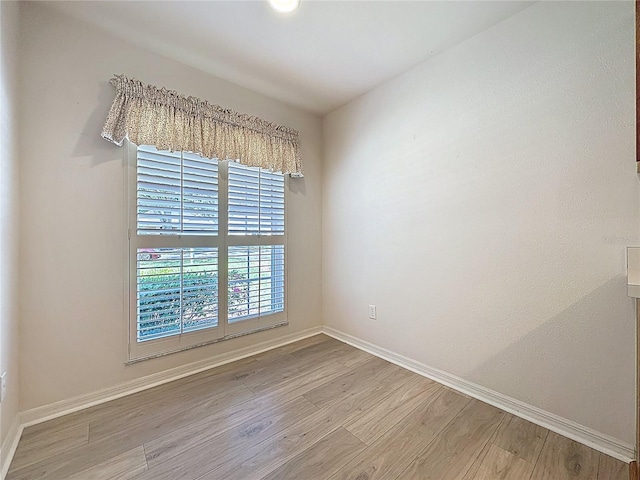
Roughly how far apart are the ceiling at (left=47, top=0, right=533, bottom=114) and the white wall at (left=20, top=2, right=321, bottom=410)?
199 mm

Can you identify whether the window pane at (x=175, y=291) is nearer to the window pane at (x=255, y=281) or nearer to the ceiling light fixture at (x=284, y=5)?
the window pane at (x=255, y=281)

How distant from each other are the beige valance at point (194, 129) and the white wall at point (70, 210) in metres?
0.12

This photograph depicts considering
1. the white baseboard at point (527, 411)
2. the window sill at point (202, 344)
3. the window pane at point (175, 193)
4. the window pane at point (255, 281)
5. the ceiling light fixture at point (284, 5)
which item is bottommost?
the white baseboard at point (527, 411)

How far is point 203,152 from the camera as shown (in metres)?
2.14

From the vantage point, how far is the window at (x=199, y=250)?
194 centimetres

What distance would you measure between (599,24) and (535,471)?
2.27 m

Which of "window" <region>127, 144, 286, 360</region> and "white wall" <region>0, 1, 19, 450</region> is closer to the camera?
"white wall" <region>0, 1, 19, 450</region>

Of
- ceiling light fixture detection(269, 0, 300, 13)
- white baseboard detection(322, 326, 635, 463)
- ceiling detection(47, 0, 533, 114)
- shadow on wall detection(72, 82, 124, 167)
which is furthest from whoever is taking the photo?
shadow on wall detection(72, 82, 124, 167)

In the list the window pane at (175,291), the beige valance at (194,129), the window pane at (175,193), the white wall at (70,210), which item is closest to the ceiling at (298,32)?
the white wall at (70,210)

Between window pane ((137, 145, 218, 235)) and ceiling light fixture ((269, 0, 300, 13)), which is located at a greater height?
ceiling light fixture ((269, 0, 300, 13))

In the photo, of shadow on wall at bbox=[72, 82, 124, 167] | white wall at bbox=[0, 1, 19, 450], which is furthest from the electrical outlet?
shadow on wall at bbox=[72, 82, 124, 167]

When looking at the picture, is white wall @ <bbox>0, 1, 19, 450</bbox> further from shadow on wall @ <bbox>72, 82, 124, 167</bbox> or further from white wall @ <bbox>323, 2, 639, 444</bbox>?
white wall @ <bbox>323, 2, 639, 444</bbox>

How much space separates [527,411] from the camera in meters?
1.64

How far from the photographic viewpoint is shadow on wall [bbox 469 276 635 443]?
1345mm
